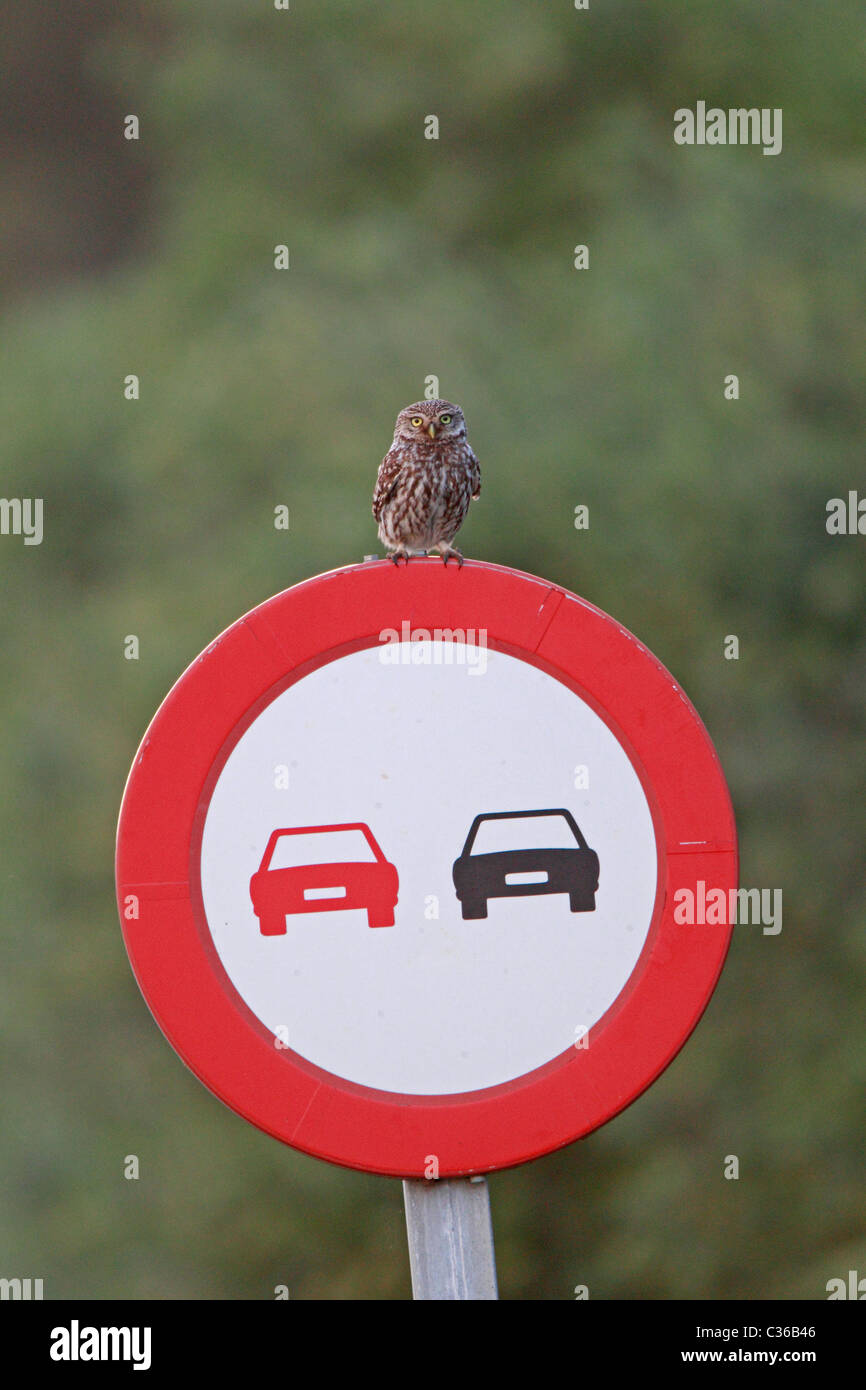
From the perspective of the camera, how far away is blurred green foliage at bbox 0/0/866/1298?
412 cm

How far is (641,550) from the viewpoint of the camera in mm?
4094

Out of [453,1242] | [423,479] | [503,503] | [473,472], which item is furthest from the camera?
[503,503]

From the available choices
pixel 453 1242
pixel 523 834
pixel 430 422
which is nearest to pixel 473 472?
pixel 430 422

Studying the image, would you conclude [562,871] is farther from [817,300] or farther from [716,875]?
[817,300]

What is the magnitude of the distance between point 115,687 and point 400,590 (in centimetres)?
303

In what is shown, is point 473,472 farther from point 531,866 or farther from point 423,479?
point 531,866

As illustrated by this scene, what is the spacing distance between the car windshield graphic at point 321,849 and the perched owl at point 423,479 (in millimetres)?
1868

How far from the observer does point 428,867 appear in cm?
155

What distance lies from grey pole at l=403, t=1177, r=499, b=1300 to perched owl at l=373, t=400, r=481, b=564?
2038mm

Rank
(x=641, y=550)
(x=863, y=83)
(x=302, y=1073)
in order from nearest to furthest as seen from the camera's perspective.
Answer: (x=302, y=1073) → (x=641, y=550) → (x=863, y=83)

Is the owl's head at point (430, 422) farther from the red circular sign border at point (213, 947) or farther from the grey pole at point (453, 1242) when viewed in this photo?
the grey pole at point (453, 1242)

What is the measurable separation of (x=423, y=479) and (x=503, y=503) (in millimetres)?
793

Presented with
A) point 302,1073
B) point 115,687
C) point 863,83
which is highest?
point 863,83

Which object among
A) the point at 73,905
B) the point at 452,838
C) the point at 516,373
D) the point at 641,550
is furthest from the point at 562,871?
the point at 73,905
